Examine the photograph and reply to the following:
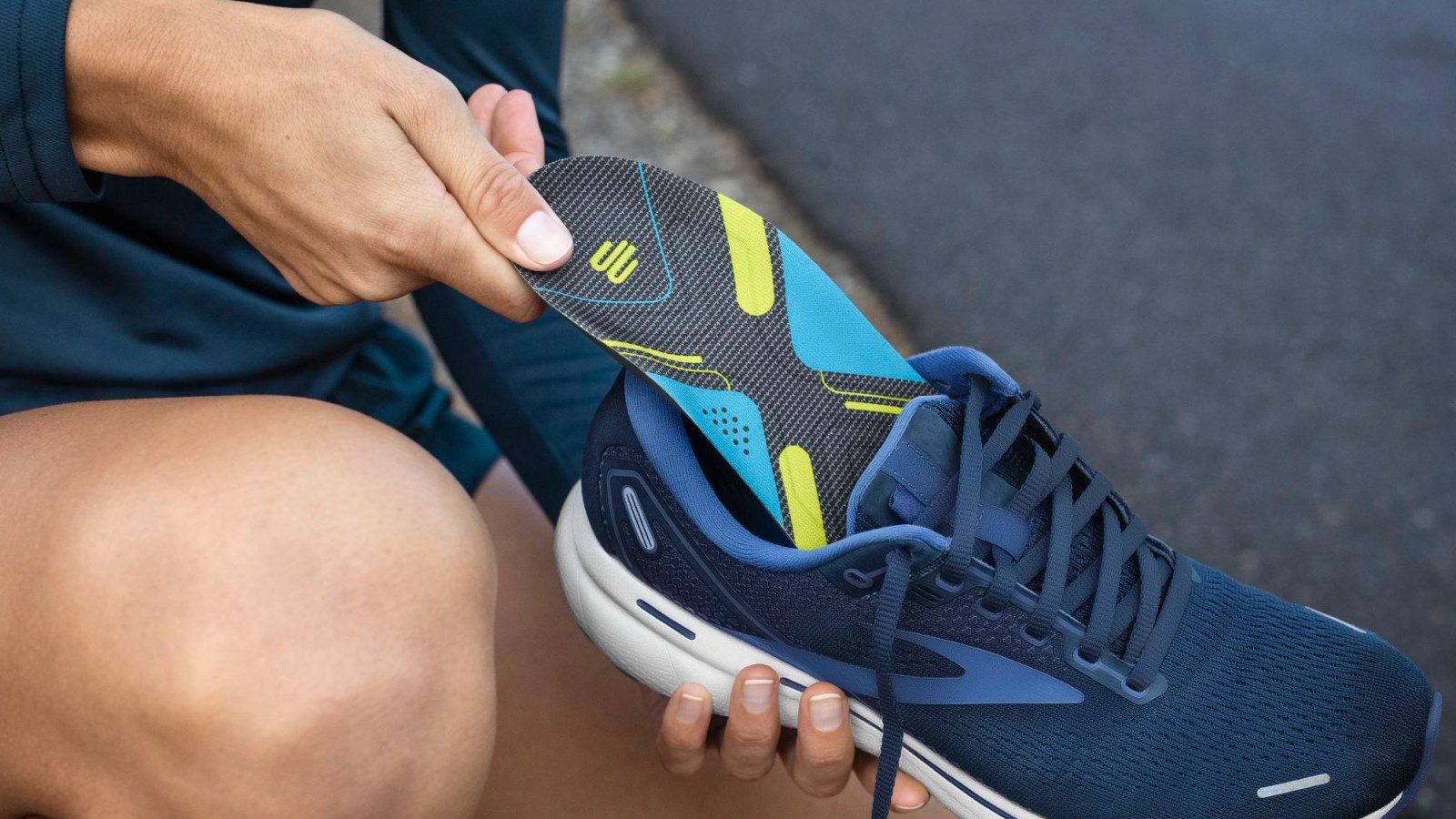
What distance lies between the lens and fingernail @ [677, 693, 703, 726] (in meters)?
0.88

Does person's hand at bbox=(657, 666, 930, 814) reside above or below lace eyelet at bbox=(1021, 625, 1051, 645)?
below

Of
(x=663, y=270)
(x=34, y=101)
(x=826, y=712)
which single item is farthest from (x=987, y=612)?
(x=34, y=101)

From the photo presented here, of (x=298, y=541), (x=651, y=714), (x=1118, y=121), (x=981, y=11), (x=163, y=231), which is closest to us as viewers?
(x=298, y=541)

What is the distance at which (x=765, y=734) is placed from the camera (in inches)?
34.5

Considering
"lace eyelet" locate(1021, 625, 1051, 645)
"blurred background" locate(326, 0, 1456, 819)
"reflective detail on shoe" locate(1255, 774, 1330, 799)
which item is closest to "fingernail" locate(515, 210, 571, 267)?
"lace eyelet" locate(1021, 625, 1051, 645)

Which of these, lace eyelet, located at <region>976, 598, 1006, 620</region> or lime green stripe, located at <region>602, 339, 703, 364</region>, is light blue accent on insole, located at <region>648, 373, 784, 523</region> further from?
lace eyelet, located at <region>976, 598, 1006, 620</region>

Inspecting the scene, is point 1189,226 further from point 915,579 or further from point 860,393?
point 915,579

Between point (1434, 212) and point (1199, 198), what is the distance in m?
0.45

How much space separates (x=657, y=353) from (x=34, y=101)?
1.50ft

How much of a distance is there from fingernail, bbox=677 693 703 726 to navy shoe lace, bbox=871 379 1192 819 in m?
0.15

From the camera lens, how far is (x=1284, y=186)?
82.7 inches

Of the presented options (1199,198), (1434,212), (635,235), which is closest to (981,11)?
(1199,198)

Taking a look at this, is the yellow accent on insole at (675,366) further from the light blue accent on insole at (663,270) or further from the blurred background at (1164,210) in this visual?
the blurred background at (1164,210)

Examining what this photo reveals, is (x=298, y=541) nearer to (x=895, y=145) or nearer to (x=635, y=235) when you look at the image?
(x=635, y=235)
